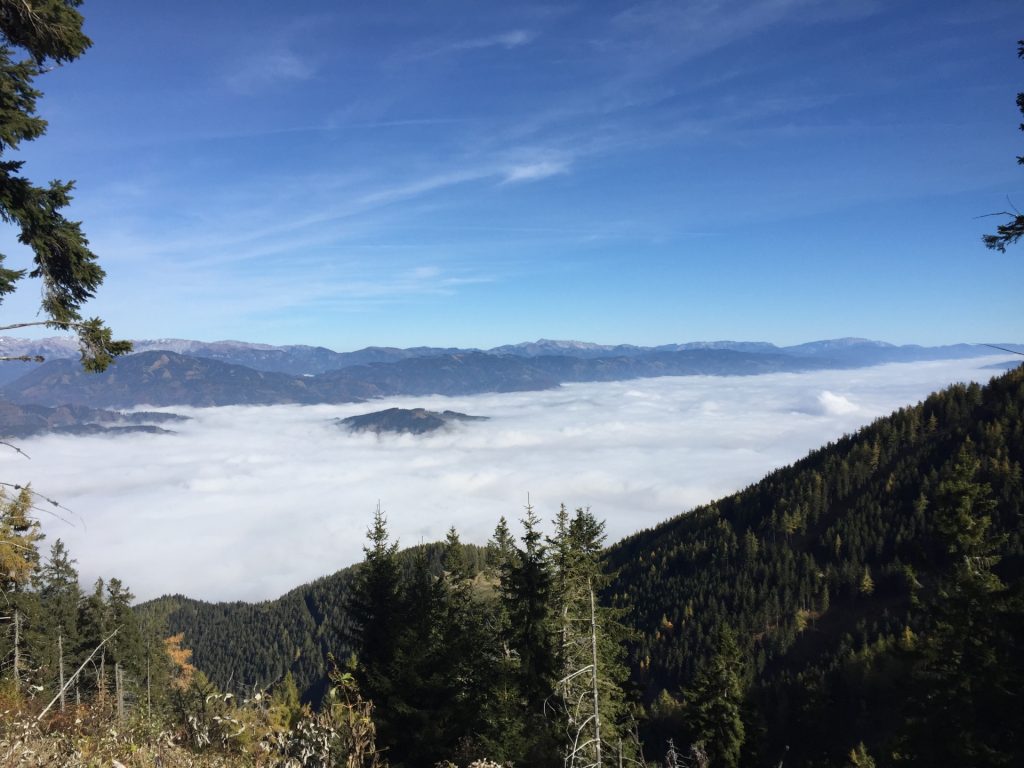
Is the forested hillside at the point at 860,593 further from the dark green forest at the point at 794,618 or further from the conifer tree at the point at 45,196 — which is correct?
the conifer tree at the point at 45,196

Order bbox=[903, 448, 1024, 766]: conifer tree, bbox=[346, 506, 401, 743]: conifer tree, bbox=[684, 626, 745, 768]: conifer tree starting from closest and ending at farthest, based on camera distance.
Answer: bbox=[903, 448, 1024, 766]: conifer tree → bbox=[346, 506, 401, 743]: conifer tree → bbox=[684, 626, 745, 768]: conifer tree

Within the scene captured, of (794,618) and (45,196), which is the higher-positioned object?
(45,196)

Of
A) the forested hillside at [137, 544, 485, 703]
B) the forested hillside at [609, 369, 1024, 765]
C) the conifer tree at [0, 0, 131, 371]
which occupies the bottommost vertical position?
the forested hillside at [137, 544, 485, 703]


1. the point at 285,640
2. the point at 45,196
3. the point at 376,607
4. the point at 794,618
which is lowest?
the point at 285,640

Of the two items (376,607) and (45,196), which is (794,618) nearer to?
(376,607)

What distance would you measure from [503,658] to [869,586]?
5527 inches

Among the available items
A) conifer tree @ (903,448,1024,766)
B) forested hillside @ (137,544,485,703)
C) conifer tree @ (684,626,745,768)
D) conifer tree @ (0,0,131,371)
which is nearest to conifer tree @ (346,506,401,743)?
conifer tree @ (0,0,131,371)

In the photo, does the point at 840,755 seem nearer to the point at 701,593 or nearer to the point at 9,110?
the point at 701,593

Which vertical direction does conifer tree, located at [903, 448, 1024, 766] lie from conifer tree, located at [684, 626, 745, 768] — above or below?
above

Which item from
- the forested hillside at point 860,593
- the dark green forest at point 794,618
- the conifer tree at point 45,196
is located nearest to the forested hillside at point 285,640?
the dark green forest at point 794,618

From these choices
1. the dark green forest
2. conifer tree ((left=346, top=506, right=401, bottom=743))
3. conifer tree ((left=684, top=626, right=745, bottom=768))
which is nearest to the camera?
the dark green forest

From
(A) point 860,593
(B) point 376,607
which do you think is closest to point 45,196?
(B) point 376,607

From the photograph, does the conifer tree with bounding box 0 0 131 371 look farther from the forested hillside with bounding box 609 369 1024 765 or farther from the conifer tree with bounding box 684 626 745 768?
the conifer tree with bounding box 684 626 745 768

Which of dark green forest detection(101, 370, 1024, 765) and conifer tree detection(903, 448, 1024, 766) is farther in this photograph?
dark green forest detection(101, 370, 1024, 765)
